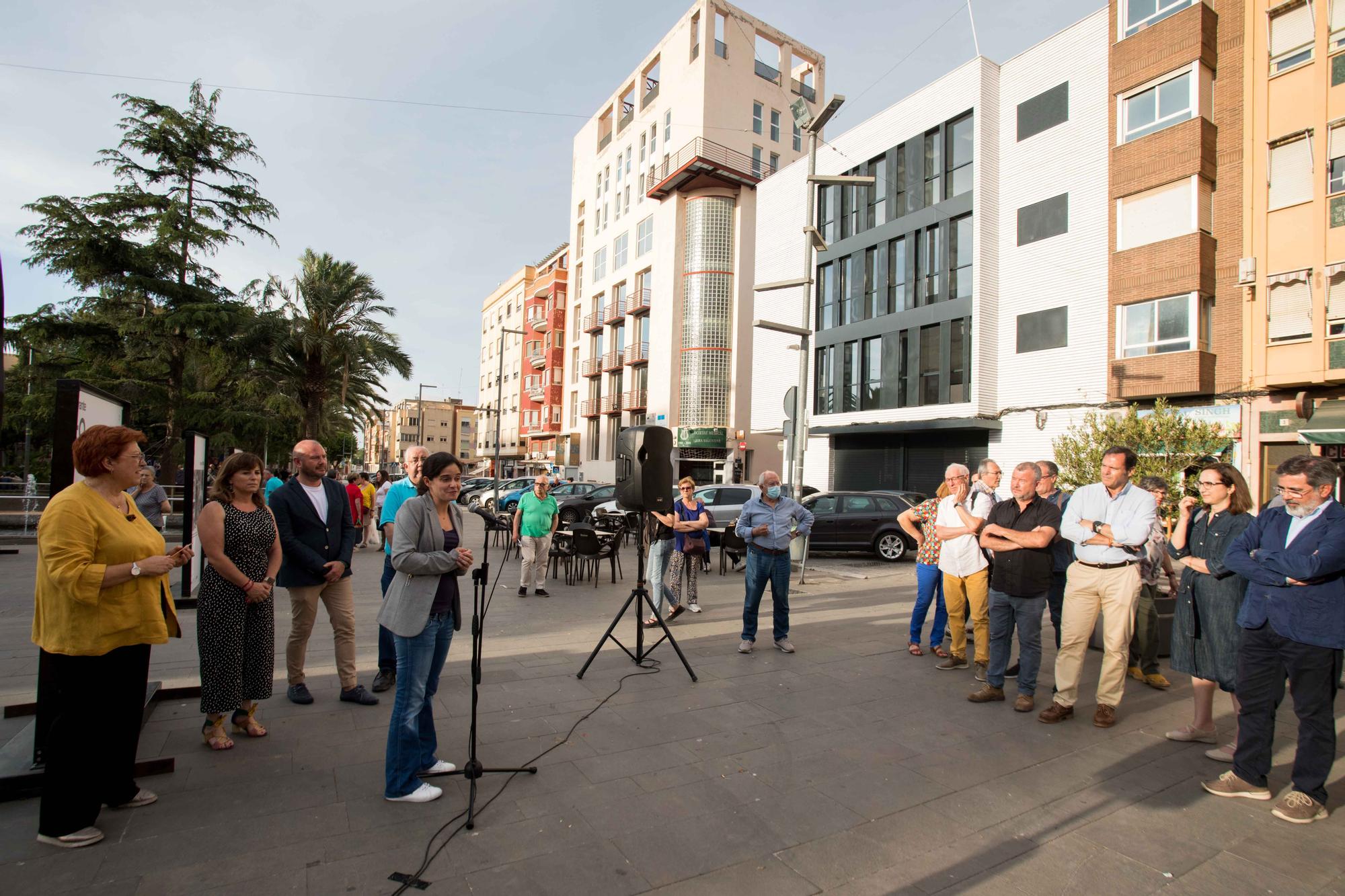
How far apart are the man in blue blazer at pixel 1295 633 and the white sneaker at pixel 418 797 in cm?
420

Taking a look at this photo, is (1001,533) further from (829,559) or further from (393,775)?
(829,559)

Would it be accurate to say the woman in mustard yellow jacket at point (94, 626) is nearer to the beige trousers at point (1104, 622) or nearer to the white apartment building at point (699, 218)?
the beige trousers at point (1104, 622)

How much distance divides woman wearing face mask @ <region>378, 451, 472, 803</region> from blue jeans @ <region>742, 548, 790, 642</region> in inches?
143

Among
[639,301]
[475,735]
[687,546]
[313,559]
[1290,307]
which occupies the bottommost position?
[475,735]

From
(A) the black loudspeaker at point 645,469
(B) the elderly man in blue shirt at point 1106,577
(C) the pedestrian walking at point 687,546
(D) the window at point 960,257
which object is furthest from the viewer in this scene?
(D) the window at point 960,257

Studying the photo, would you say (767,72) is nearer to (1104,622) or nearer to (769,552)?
(769,552)

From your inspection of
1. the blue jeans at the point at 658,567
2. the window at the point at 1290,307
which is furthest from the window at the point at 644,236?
the blue jeans at the point at 658,567

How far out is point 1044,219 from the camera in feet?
69.5

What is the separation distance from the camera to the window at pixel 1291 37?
1633cm

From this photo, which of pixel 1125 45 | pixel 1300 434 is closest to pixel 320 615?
pixel 1300 434

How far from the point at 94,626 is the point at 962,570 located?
587 cm

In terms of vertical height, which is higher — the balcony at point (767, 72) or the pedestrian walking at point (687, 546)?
the balcony at point (767, 72)

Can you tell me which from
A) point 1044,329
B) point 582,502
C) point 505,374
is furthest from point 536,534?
point 505,374

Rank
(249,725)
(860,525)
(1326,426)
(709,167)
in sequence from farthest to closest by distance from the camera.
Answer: (709,167) < (860,525) < (1326,426) < (249,725)
